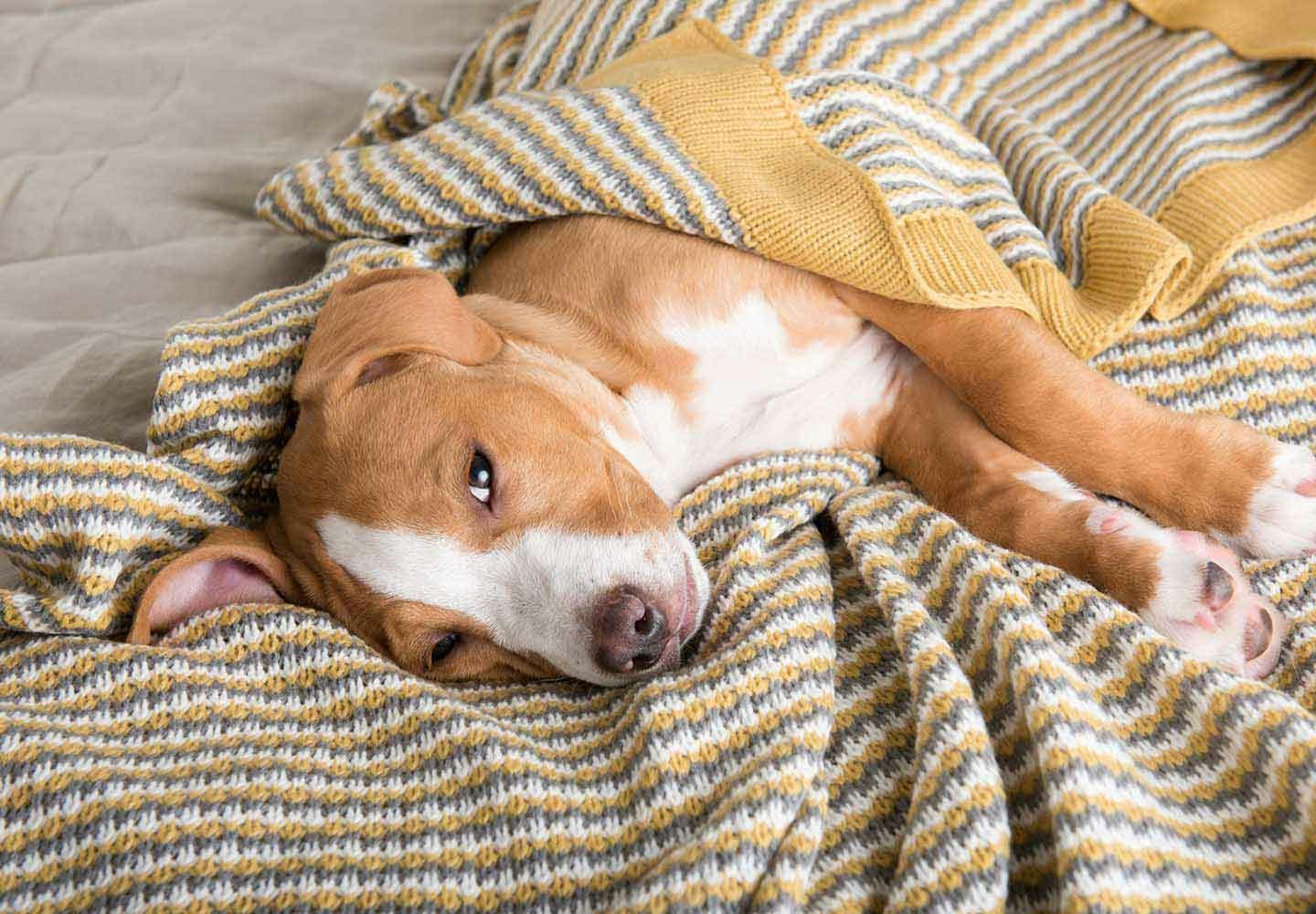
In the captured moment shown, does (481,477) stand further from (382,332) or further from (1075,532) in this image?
(1075,532)

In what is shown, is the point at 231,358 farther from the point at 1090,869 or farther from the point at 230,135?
the point at 1090,869

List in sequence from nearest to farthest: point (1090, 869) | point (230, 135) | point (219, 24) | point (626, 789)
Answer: point (1090, 869)
point (626, 789)
point (230, 135)
point (219, 24)

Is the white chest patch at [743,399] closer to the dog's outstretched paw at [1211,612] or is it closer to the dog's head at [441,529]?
the dog's head at [441,529]

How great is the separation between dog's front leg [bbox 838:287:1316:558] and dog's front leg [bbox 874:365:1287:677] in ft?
0.18

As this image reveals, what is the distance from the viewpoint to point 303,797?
1318mm

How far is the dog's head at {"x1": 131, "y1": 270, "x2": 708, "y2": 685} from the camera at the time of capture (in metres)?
1.53

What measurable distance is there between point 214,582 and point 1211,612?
138cm

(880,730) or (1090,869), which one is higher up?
(1090,869)

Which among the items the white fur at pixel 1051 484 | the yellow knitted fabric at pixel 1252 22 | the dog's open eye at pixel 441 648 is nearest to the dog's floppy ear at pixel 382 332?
the dog's open eye at pixel 441 648

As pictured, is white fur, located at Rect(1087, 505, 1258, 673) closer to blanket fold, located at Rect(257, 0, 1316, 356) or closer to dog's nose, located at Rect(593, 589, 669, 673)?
blanket fold, located at Rect(257, 0, 1316, 356)

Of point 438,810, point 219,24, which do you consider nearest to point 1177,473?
point 438,810

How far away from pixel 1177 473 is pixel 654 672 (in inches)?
32.5

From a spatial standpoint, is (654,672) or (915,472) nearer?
(654,672)

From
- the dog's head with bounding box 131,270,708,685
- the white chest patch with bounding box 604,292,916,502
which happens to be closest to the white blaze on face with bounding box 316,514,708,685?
the dog's head with bounding box 131,270,708,685
